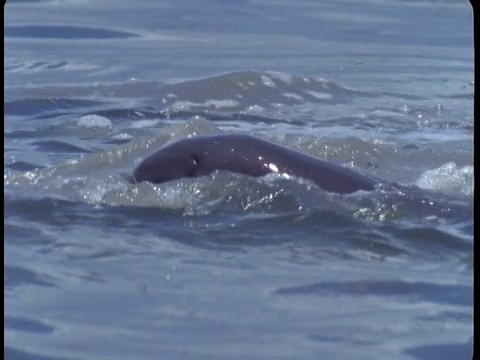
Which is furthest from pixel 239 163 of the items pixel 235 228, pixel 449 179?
pixel 449 179

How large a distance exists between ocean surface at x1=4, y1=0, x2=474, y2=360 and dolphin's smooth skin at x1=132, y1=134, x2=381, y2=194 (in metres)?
0.06

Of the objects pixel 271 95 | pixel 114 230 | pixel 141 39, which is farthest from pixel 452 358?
pixel 141 39

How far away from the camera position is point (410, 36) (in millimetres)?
12234

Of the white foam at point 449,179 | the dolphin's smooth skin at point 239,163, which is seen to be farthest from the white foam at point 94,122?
the dolphin's smooth skin at point 239,163

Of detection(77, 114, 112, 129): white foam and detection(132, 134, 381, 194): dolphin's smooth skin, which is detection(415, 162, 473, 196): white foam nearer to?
detection(132, 134, 381, 194): dolphin's smooth skin

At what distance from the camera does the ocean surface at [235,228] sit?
12.2ft

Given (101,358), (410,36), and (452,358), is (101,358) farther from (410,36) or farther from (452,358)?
(410,36)

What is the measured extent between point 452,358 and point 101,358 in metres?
0.95

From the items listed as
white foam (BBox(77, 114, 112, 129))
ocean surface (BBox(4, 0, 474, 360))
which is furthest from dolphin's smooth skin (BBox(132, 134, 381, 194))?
white foam (BBox(77, 114, 112, 129))

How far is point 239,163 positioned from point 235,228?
504mm

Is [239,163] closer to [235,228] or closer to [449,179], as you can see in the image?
[235,228]

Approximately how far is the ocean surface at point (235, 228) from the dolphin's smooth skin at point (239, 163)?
65 millimetres

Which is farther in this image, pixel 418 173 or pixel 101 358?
pixel 418 173

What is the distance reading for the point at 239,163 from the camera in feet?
17.3
